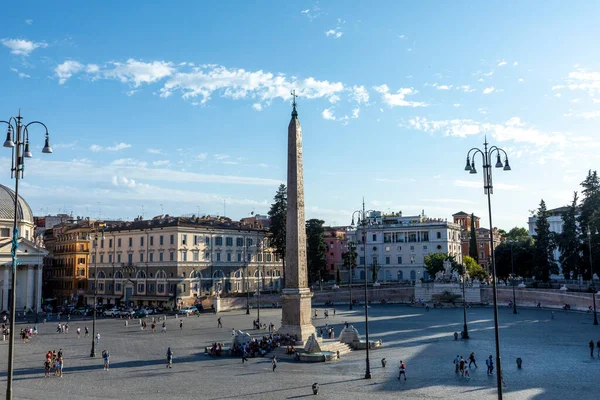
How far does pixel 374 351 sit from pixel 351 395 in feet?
34.8

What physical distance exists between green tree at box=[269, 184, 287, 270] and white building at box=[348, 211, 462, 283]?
2210cm

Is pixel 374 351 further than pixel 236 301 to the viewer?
No

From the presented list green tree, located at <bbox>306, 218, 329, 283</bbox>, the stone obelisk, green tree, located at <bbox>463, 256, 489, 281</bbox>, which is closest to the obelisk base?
the stone obelisk

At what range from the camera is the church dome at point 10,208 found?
63094 mm

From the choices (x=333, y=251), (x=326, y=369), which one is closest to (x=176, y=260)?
(x=326, y=369)

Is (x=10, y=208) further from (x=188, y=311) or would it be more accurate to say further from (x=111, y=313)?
(x=188, y=311)

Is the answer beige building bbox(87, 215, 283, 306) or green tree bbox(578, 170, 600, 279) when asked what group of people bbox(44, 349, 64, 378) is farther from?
green tree bbox(578, 170, 600, 279)

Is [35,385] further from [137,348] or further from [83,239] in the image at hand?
[83,239]

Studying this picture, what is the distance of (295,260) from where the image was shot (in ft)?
97.9

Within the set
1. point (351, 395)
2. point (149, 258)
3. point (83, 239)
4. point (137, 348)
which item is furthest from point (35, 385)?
point (83, 239)

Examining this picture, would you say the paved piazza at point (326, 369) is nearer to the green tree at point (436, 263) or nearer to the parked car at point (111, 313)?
the parked car at point (111, 313)

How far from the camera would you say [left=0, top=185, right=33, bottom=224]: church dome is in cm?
6309

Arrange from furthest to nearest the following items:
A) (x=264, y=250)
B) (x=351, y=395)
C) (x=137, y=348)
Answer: (x=264, y=250)
(x=137, y=348)
(x=351, y=395)

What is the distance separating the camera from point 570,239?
181ft
